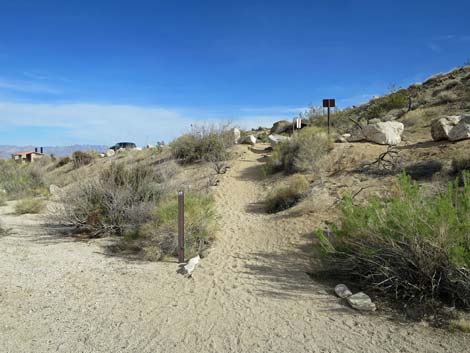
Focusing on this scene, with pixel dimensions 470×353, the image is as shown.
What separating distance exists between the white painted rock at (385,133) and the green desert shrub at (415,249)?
9009mm

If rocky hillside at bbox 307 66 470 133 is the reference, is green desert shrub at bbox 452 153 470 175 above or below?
below

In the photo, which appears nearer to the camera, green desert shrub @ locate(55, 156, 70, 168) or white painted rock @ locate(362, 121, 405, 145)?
white painted rock @ locate(362, 121, 405, 145)

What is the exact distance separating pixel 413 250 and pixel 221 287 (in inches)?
107

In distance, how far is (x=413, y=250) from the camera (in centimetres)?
418

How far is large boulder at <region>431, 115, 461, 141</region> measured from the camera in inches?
446

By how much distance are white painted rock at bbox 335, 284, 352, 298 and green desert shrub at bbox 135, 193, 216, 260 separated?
2.97 meters

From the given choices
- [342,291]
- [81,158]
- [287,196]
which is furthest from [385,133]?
[81,158]

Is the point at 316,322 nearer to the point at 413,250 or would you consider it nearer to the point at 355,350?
the point at 355,350

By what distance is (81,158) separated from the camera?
24.1 meters

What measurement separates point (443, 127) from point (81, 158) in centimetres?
2211

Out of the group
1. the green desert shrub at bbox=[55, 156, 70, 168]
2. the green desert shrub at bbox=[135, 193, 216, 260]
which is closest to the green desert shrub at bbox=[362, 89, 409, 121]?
the green desert shrub at bbox=[135, 193, 216, 260]

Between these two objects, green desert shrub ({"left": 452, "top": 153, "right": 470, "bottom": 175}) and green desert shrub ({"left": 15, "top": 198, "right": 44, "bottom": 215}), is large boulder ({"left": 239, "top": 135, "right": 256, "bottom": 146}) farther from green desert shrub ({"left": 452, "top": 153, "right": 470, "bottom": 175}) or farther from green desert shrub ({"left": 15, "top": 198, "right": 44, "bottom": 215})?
green desert shrub ({"left": 452, "top": 153, "right": 470, "bottom": 175})

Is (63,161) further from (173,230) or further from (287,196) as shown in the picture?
(173,230)

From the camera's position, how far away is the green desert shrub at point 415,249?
3930 mm
